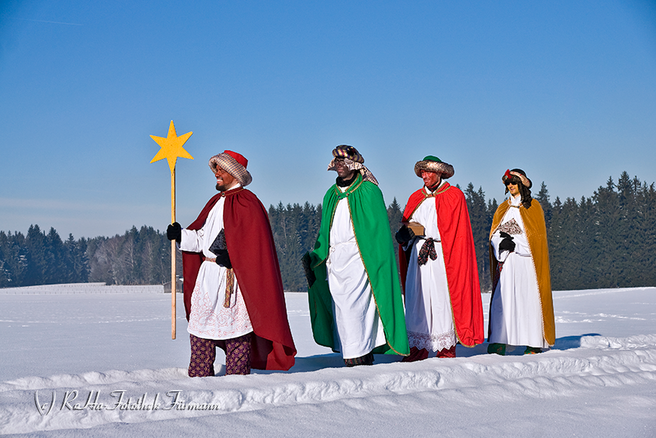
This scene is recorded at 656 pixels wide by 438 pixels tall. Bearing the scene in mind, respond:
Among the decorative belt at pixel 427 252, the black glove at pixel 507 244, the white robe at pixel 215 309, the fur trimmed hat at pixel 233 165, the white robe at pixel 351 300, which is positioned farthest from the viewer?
the black glove at pixel 507 244

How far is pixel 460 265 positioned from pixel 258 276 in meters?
2.51

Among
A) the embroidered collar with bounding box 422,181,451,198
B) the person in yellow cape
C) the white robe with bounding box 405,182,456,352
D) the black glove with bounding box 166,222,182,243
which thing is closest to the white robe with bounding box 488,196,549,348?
the person in yellow cape

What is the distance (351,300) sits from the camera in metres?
6.04

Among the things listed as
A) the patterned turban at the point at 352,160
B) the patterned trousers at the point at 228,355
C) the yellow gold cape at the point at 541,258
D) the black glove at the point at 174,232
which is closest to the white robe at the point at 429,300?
the patterned turban at the point at 352,160

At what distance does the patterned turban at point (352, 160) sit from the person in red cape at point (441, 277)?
0.76m

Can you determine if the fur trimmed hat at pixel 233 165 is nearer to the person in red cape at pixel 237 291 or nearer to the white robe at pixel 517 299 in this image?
the person in red cape at pixel 237 291

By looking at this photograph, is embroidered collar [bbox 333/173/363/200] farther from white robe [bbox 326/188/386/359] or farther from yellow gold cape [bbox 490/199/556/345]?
yellow gold cape [bbox 490/199/556/345]

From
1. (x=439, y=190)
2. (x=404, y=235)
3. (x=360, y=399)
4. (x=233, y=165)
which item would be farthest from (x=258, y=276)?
(x=439, y=190)

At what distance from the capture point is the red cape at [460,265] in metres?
6.68

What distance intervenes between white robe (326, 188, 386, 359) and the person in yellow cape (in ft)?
6.28

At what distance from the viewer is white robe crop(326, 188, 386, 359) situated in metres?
6.00

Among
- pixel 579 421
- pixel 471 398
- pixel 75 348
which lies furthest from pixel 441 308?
pixel 75 348

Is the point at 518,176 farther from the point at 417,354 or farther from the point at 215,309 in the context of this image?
the point at 215,309

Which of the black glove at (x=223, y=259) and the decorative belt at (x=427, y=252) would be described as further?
the decorative belt at (x=427, y=252)
